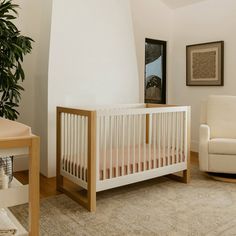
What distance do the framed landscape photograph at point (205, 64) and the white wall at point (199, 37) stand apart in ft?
0.25

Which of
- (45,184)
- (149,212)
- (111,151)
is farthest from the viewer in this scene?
(45,184)

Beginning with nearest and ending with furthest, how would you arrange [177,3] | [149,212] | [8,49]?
[149,212] → [8,49] → [177,3]

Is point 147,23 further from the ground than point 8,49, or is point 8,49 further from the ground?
point 147,23

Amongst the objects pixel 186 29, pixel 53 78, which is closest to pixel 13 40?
pixel 53 78

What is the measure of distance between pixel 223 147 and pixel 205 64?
67.1 inches

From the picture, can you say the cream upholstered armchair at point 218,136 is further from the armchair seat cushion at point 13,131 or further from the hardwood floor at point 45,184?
the armchair seat cushion at point 13,131

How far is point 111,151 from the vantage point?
2.65 metres

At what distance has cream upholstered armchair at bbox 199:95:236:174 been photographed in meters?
3.30

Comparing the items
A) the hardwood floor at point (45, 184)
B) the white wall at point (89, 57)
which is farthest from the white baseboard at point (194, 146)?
the hardwood floor at point (45, 184)

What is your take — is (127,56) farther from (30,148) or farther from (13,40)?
(30,148)

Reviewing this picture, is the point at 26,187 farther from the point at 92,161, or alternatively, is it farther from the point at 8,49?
the point at 8,49

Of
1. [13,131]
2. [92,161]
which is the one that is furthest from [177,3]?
[13,131]

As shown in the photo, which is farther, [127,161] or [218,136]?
[218,136]

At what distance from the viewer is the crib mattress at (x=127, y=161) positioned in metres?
2.65
